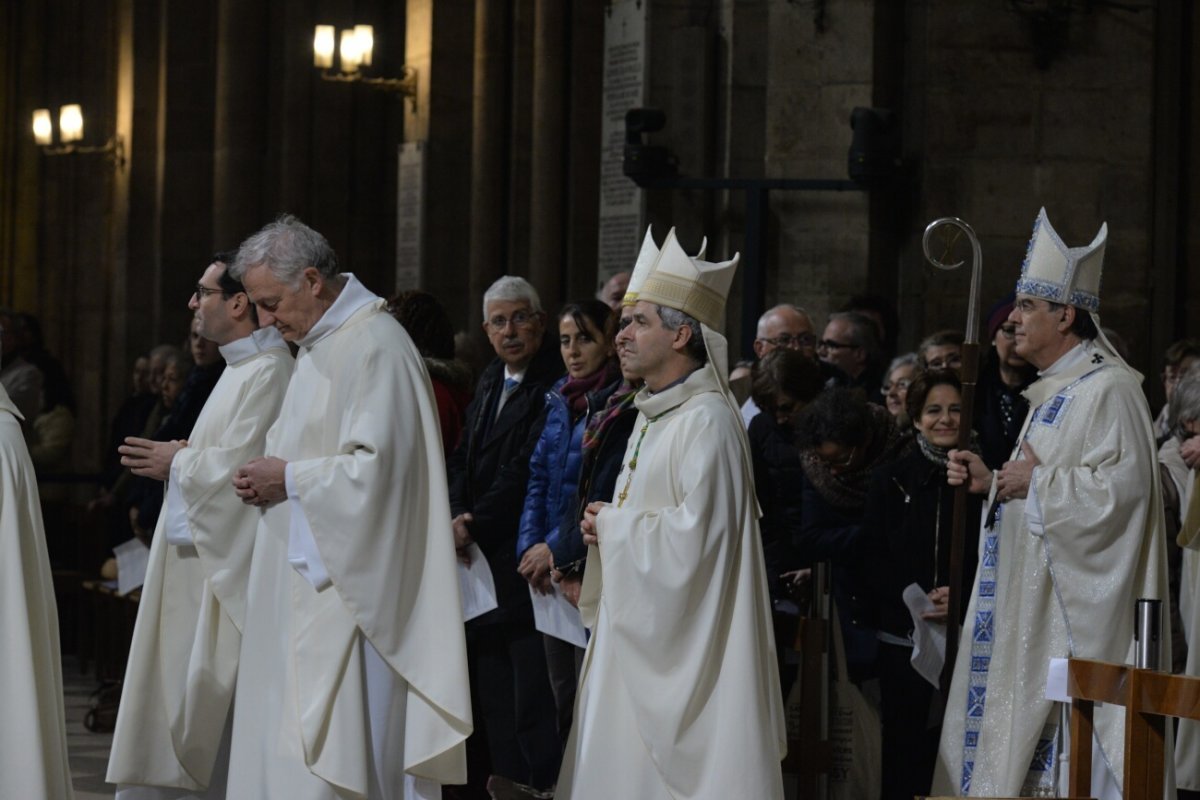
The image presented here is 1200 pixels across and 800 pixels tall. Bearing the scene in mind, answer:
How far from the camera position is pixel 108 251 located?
2427 centimetres

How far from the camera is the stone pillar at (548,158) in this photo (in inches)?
631

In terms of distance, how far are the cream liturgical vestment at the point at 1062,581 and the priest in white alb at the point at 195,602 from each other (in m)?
2.47

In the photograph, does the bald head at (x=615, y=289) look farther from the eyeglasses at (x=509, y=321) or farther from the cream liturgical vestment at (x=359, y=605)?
the cream liturgical vestment at (x=359, y=605)

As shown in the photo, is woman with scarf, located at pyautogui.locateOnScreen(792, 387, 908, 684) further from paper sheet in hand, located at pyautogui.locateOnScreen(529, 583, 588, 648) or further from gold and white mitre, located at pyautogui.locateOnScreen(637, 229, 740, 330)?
gold and white mitre, located at pyautogui.locateOnScreen(637, 229, 740, 330)

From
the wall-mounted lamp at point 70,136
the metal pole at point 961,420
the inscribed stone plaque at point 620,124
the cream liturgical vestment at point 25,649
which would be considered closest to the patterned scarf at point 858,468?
the metal pole at point 961,420

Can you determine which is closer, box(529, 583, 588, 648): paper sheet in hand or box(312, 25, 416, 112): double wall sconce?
box(529, 583, 588, 648): paper sheet in hand

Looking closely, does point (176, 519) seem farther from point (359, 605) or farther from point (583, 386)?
point (583, 386)

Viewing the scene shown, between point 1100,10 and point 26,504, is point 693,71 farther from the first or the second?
point 26,504

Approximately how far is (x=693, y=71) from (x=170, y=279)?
29.9 ft

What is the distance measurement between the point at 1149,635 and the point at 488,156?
12.2 m

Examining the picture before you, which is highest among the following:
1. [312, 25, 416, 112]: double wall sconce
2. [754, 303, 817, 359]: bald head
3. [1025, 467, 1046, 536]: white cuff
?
[312, 25, 416, 112]: double wall sconce

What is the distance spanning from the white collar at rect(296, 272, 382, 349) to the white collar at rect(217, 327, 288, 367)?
1005mm

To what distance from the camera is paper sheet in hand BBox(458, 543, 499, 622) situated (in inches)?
304

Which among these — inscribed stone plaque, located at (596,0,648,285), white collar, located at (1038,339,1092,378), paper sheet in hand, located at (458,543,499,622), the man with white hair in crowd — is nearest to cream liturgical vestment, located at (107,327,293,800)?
paper sheet in hand, located at (458,543,499,622)
